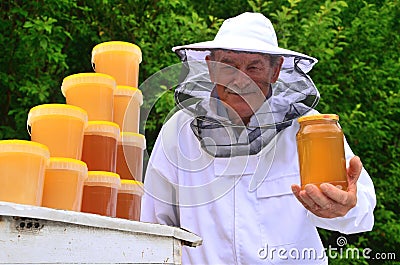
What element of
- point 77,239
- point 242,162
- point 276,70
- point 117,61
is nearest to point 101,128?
point 117,61

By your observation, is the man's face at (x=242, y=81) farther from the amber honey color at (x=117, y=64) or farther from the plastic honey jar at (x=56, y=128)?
the plastic honey jar at (x=56, y=128)

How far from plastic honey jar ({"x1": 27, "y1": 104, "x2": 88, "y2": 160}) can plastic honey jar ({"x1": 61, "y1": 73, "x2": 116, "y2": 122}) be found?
0.13 meters

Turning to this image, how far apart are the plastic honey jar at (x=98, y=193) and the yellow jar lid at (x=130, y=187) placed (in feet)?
0.37

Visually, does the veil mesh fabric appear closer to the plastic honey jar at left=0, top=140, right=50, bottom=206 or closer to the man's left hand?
the man's left hand

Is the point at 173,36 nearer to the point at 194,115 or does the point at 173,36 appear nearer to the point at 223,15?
the point at 223,15

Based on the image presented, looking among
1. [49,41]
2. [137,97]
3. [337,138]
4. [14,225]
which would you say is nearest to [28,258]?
[14,225]

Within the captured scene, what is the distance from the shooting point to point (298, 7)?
434cm

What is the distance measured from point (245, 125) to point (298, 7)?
2.71 m

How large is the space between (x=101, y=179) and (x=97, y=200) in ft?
0.16

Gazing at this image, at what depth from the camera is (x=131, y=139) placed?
58.3 inches

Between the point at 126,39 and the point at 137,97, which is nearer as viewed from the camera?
the point at 137,97

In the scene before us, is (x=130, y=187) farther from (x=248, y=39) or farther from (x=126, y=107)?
(x=248, y=39)

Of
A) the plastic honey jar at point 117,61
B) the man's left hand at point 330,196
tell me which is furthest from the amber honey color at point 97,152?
the man's left hand at point 330,196

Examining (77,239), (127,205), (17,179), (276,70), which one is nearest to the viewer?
(77,239)
